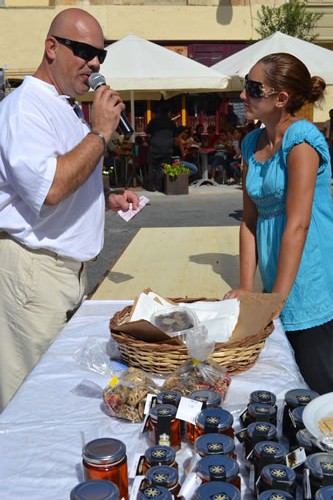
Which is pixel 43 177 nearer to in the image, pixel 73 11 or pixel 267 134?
pixel 73 11

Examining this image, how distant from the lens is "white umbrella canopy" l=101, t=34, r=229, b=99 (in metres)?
8.71

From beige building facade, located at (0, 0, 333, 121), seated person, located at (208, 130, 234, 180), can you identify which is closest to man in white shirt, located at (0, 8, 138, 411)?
seated person, located at (208, 130, 234, 180)

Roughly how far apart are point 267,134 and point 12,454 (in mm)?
1425

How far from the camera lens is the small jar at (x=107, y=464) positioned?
95 centimetres

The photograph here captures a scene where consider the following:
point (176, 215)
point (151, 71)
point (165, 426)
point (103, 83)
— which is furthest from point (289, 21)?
point (165, 426)

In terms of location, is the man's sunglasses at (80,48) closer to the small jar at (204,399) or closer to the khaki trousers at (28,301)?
the khaki trousers at (28,301)

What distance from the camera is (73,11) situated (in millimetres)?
1942

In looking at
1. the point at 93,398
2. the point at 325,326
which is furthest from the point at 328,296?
the point at 93,398

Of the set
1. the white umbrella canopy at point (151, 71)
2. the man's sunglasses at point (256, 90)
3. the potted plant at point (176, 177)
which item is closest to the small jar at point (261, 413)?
the man's sunglasses at point (256, 90)

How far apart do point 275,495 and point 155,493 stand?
→ 19cm

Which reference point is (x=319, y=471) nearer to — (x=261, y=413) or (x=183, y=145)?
(x=261, y=413)

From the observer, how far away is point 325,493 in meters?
0.85

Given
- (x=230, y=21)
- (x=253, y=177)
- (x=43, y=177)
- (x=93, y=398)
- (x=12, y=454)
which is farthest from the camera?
(x=230, y=21)

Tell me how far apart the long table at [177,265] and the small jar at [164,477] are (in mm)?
1460
